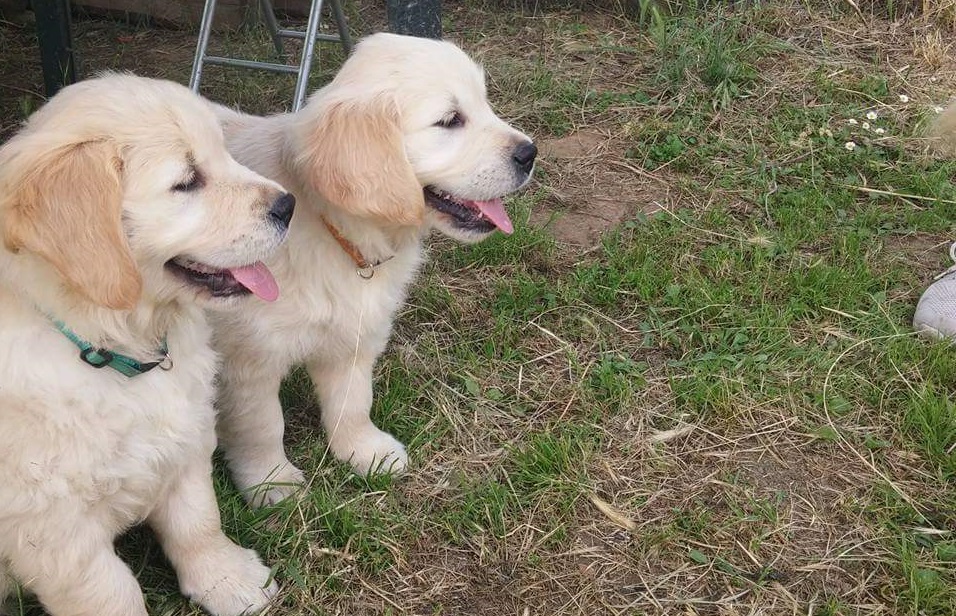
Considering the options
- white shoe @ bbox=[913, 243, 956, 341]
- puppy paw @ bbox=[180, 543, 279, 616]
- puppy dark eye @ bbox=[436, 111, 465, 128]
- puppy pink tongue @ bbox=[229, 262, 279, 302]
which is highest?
puppy dark eye @ bbox=[436, 111, 465, 128]

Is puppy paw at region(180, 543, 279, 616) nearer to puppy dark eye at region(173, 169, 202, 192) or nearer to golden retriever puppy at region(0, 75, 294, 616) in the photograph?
golden retriever puppy at region(0, 75, 294, 616)

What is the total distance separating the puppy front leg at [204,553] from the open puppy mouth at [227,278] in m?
0.45

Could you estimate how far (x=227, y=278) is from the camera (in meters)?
1.94

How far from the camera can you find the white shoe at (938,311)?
2.97 meters

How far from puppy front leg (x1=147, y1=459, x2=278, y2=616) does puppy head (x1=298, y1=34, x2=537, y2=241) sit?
30.4 inches

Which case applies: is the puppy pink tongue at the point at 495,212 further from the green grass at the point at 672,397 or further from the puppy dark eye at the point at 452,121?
the green grass at the point at 672,397

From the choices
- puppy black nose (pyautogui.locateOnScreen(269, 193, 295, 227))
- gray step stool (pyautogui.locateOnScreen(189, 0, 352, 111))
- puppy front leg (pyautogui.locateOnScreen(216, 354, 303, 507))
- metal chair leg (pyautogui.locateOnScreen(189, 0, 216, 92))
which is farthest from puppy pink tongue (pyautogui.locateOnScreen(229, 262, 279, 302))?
metal chair leg (pyautogui.locateOnScreen(189, 0, 216, 92))

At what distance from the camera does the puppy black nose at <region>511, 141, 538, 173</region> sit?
7.65 feet

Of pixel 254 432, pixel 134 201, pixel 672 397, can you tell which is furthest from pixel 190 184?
pixel 672 397

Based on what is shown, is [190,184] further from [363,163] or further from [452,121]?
[452,121]

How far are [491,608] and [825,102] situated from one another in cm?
337

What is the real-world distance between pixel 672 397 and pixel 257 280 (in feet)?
4.83

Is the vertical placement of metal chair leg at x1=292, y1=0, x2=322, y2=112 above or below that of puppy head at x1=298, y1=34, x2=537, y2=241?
below

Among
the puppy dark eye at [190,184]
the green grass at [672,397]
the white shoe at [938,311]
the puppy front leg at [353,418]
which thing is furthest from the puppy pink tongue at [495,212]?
the white shoe at [938,311]
